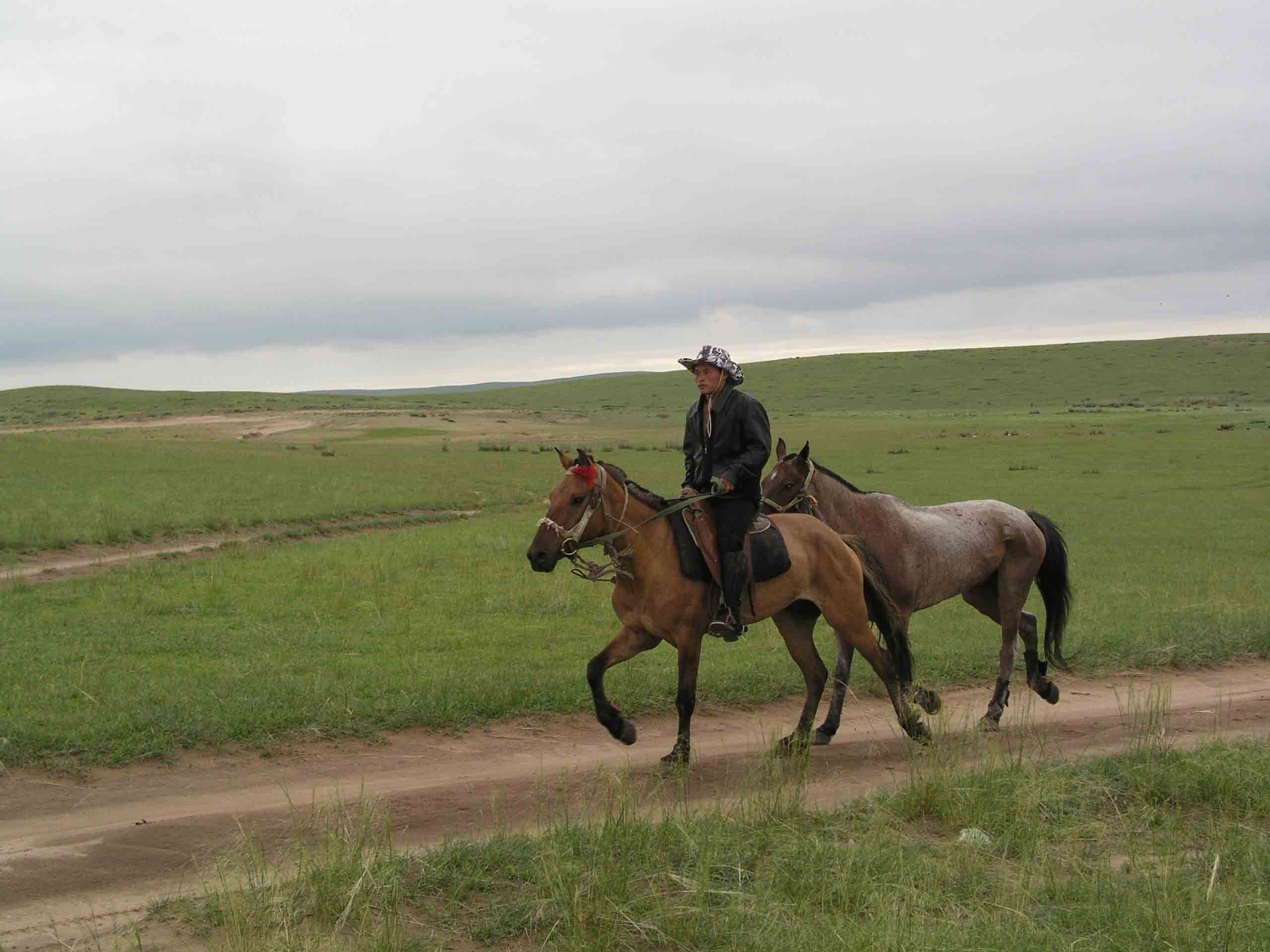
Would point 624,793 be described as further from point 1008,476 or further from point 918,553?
point 1008,476

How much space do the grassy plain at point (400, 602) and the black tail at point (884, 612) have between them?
1.75 m

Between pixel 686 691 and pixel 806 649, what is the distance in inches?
55.0

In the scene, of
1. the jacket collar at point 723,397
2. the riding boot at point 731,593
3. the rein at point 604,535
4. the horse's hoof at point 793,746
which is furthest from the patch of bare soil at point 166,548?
the horse's hoof at point 793,746

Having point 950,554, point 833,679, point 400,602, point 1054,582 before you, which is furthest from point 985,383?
point 833,679

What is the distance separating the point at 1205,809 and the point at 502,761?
16.1 feet

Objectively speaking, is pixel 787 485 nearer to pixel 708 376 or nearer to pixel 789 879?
pixel 708 376

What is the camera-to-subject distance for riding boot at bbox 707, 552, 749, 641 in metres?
7.93

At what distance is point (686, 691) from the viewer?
788 centimetres

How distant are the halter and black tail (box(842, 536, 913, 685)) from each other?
0.40 meters

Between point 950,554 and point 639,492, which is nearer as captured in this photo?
point 639,492

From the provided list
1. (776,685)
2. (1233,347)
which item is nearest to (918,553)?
(776,685)

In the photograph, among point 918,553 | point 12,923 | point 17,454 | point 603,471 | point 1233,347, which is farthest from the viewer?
point 1233,347

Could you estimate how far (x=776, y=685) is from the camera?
34.7 ft

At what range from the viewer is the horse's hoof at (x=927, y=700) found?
27.8 feet
